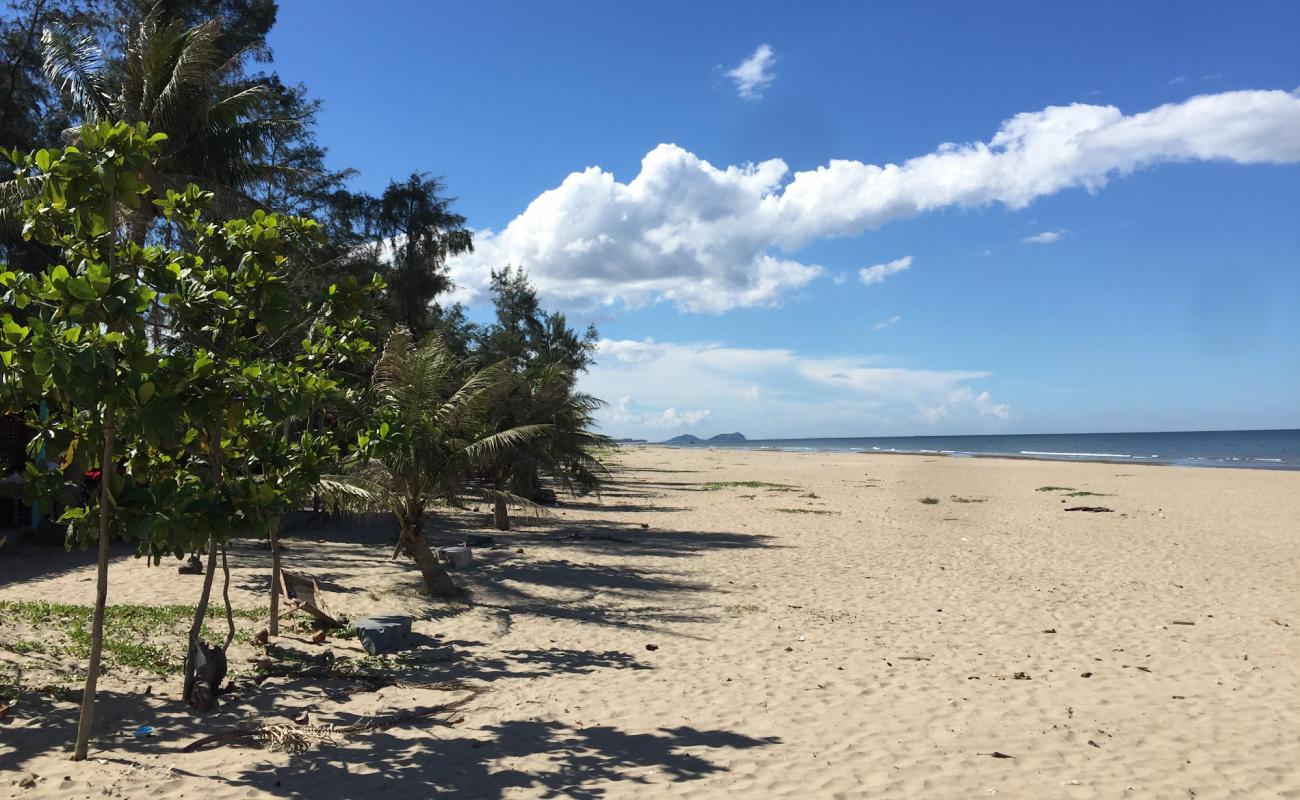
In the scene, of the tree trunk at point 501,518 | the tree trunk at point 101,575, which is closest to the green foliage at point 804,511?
the tree trunk at point 501,518

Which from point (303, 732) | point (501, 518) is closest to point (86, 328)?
point (303, 732)

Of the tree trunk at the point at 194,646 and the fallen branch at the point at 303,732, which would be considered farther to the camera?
the tree trunk at the point at 194,646

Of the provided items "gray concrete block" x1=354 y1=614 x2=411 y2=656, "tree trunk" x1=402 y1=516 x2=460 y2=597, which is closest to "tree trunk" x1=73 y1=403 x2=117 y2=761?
"gray concrete block" x1=354 y1=614 x2=411 y2=656

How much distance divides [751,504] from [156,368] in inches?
909

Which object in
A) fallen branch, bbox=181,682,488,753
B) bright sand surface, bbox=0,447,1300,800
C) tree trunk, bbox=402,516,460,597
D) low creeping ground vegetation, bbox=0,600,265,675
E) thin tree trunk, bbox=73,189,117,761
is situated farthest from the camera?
tree trunk, bbox=402,516,460,597

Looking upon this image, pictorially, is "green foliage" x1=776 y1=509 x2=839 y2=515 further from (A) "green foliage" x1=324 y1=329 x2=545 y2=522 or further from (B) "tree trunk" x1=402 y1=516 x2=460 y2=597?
(B) "tree trunk" x1=402 y1=516 x2=460 y2=597

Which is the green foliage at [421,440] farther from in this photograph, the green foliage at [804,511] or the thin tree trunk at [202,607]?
the green foliage at [804,511]

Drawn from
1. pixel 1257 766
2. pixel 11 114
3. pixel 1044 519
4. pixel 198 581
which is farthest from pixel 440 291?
pixel 1257 766

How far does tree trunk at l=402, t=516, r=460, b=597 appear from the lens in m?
10.8

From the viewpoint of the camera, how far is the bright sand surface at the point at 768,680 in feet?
16.6

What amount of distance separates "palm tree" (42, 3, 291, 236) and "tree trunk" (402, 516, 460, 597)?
23.1 ft

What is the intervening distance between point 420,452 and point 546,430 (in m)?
5.05

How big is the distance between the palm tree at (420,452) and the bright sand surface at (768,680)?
1.01m

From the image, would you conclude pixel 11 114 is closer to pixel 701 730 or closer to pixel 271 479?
pixel 271 479
